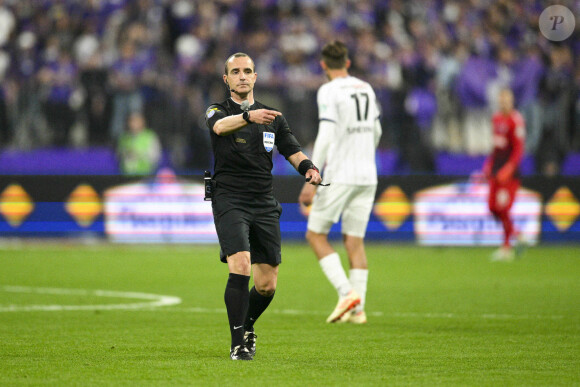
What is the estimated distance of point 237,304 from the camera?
750 cm

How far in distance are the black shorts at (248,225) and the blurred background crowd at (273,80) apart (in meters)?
12.3

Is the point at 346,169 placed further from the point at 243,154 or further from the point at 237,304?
the point at 237,304

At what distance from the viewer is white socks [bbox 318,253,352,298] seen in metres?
10.3

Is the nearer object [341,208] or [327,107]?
[327,107]

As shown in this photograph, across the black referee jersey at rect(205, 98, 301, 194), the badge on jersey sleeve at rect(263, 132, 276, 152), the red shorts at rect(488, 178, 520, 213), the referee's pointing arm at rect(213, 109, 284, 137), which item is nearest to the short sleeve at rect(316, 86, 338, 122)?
the black referee jersey at rect(205, 98, 301, 194)

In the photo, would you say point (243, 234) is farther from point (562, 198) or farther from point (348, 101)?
point (562, 198)

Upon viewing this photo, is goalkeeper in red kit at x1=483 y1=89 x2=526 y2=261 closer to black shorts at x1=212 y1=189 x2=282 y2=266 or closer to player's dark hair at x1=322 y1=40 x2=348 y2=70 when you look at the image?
player's dark hair at x1=322 y1=40 x2=348 y2=70

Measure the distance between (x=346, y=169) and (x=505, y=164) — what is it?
8373mm

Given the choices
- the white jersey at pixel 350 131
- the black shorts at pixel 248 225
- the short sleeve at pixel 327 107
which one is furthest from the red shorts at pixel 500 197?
the black shorts at pixel 248 225

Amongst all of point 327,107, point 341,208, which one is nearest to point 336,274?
point 341,208

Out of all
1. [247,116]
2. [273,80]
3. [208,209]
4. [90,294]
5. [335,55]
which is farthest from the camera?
[273,80]

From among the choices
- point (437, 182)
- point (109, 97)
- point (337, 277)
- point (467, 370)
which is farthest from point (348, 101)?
point (109, 97)

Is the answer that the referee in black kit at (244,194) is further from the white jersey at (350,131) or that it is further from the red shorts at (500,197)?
the red shorts at (500,197)

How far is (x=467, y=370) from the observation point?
A: 7.02 metres
